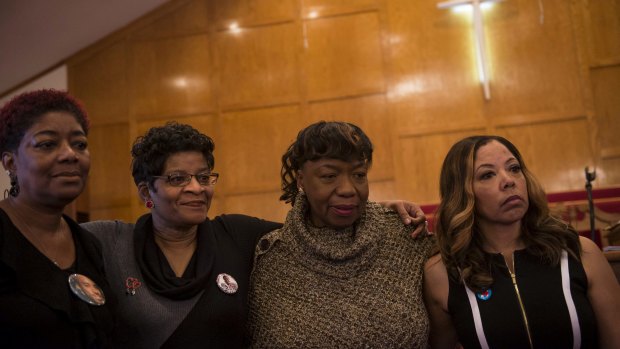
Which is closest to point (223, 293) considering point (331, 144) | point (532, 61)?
point (331, 144)

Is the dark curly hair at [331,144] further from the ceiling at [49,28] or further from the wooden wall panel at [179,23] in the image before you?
the wooden wall panel at [179,23]

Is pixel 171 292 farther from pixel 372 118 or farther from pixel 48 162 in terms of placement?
pixel 372 118

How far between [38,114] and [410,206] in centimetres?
129

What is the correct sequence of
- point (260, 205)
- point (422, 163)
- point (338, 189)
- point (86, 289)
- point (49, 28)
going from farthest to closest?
1. point (260, 205)
2. point (49, 28)
3. point (422, 163)
4. point (338, 189)
5. point (86, 289)

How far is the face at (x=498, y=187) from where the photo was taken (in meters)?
2.01

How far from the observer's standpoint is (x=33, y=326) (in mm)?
1438

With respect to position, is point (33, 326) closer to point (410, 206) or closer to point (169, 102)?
point (410, 206)

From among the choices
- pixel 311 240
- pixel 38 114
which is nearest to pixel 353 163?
pixel 311 240

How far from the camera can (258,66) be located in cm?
666

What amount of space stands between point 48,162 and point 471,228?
4.35 ft

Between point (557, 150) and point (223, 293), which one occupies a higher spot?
point (557, 150)

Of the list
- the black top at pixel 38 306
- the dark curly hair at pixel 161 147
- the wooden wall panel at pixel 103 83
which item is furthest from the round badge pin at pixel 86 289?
the wooden wall panel at pixel 103 83

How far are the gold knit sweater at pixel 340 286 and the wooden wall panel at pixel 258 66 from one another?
177 inches

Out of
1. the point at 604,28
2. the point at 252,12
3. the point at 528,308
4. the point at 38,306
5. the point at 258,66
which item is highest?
the point at 252,12
